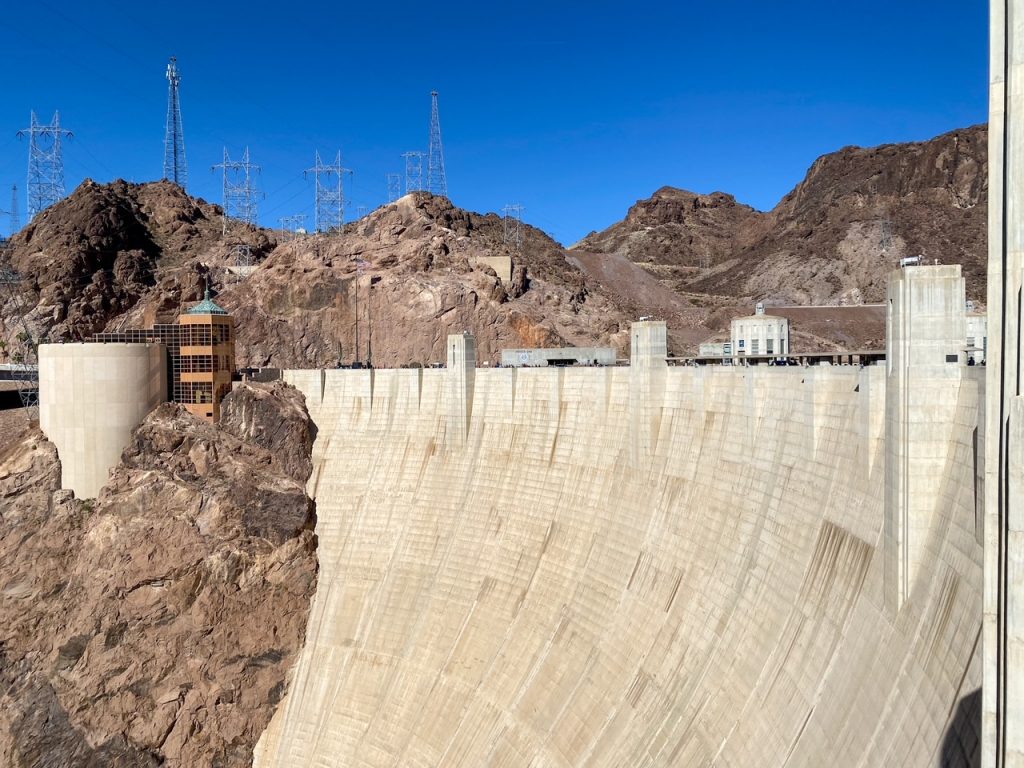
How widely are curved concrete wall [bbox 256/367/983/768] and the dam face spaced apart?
9 cm

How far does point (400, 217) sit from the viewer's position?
65.4m

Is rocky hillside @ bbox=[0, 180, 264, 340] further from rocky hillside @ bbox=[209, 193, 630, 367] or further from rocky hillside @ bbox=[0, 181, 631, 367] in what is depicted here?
rocky hillside @ bbox=[209, 193, 630, 367]

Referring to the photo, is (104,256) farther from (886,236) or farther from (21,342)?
(886,236)

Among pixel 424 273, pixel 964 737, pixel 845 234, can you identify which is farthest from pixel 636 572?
pixel 845 234

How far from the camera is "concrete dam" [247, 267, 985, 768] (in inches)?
649

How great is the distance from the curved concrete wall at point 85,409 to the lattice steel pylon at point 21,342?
8.62m

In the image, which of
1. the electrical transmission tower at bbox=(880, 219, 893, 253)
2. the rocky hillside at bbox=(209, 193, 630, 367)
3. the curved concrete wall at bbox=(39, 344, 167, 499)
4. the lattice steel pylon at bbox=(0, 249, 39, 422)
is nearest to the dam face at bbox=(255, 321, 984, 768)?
the rocky hillside at bbox=(209, 193, 630, 367)

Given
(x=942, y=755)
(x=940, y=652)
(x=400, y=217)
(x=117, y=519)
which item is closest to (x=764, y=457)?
(x=940, y=652)

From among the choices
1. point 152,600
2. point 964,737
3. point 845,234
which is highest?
point 845,234

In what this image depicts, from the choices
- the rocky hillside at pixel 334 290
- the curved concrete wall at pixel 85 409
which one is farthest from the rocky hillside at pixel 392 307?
the curved concrete wall at pixel 85 409

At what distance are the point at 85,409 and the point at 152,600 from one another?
11.0m

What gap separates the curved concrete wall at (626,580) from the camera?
16406 millimetres

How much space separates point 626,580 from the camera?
2855 cm

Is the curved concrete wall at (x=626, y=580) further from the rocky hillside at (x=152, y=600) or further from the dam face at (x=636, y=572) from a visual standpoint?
the rocky hillside at (x=152, y=600)
